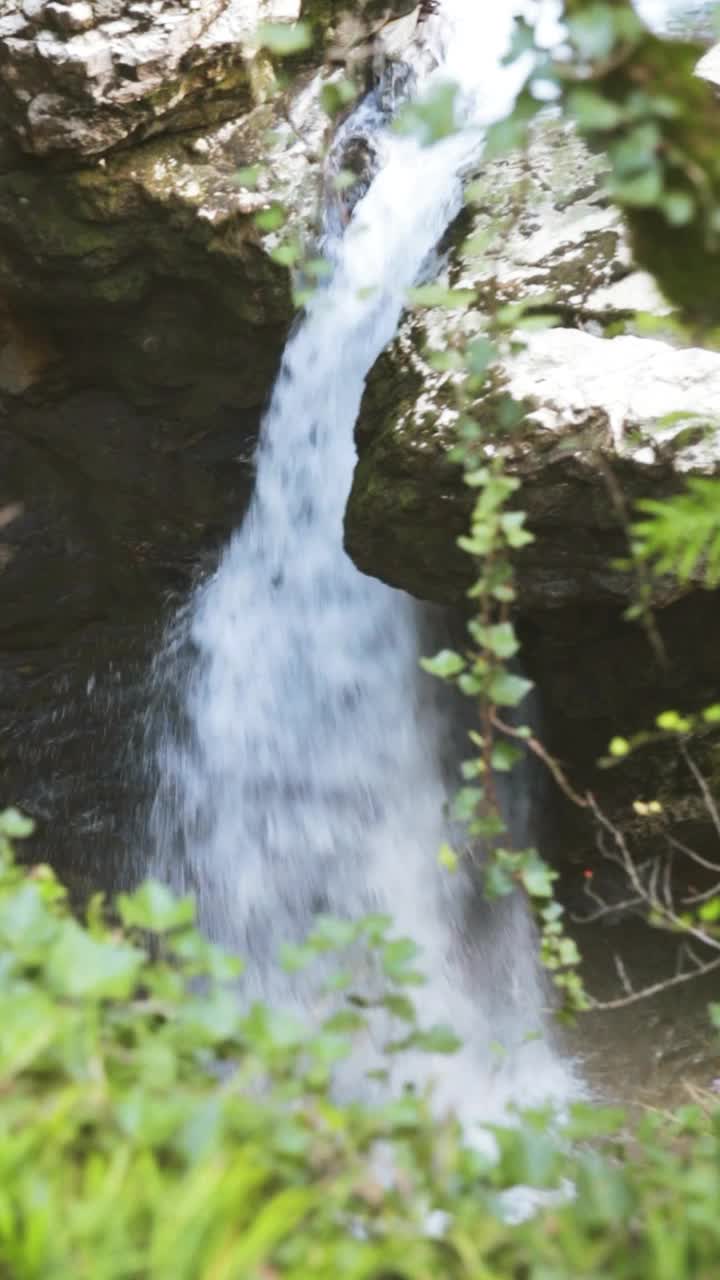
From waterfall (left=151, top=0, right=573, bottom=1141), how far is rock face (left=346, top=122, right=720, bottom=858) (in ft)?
2.56

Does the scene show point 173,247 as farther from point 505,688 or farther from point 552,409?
point 505,688

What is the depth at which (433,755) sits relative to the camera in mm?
5555

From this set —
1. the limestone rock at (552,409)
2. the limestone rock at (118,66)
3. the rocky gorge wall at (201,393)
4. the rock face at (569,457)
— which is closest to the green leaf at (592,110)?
the rocky gorge wall at (201,393)

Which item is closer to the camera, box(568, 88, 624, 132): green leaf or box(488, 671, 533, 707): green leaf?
box(568, 88, 624, 132): green leaf

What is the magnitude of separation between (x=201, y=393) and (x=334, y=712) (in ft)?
6.73

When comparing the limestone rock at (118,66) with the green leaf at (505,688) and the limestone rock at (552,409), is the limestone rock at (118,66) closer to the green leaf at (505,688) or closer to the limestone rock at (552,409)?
the limestone rock at (552,409)

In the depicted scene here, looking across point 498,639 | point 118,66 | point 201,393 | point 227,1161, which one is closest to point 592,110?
point 498,639

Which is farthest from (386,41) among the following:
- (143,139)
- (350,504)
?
(350,504)

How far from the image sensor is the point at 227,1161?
1.51 meters

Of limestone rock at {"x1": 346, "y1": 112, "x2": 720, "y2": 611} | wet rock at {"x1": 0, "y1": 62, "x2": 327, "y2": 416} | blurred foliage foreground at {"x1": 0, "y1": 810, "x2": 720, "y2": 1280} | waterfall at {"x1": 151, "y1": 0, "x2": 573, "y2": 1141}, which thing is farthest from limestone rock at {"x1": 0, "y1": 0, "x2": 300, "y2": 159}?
blurred foliage foreground at {"x1": 0, "y1": 810, "x2": 720, "y2": 1280}

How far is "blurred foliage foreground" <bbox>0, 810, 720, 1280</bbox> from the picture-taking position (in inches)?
54.9

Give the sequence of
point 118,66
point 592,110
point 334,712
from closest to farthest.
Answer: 1. point 592,110
2. point 118,66
3. point 334,712

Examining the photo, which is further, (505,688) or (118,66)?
(118,66)

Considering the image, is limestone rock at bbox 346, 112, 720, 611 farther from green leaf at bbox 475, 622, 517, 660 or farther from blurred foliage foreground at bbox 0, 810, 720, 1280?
blurred foliage foreground at bbox 0, 810, 720, 1280
